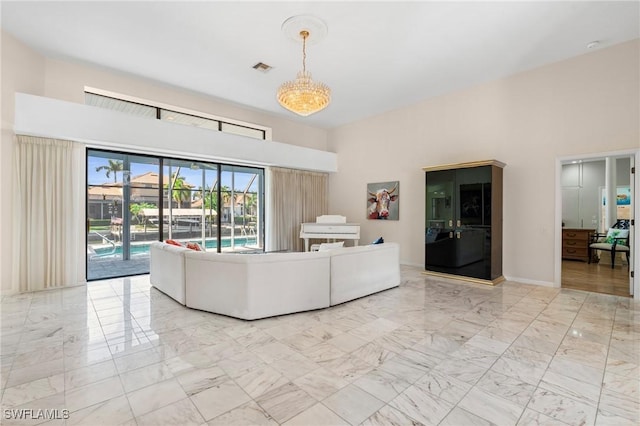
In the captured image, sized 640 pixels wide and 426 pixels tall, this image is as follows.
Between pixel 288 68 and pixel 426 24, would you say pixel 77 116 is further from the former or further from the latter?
pixel 426 24

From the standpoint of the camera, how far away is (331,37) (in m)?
4.16

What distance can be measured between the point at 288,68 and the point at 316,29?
1232 millimetres

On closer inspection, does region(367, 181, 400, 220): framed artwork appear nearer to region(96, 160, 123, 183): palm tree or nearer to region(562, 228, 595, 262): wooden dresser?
region(562, 228, 595, 262): wooden dresser

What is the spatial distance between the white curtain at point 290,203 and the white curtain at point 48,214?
3.87m

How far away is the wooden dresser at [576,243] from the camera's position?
725cm

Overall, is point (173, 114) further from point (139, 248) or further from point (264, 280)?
point (264, 280)

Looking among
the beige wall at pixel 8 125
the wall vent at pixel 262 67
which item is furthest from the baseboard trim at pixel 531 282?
the beige wall at pixel 8 125

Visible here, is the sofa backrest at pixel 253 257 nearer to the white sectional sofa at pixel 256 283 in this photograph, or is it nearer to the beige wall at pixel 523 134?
the white sectional sofa at pixel 256 283

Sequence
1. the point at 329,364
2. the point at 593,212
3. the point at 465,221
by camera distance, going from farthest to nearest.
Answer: the point at 593,212 → the point at 465,221 → the point at 329,364

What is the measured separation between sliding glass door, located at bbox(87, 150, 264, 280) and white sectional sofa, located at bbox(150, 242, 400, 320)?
2044mm

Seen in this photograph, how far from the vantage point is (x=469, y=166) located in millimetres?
5379

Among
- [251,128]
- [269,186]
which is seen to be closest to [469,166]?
[269,186]

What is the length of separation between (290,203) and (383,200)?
2519 millimetres

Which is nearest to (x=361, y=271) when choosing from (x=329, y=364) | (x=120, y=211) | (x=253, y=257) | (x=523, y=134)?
(x=253, y=257)
